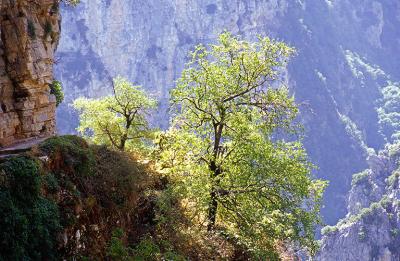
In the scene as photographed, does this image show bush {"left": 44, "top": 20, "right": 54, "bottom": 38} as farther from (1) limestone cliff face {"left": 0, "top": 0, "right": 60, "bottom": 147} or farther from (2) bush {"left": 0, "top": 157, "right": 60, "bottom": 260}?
(2) bush {"left": 0, "top": 157, "right": 60, "bottom": 260}

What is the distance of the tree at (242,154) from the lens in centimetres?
1717

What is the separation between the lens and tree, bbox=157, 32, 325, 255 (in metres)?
17.2

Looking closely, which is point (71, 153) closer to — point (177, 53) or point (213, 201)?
point (213, 201)

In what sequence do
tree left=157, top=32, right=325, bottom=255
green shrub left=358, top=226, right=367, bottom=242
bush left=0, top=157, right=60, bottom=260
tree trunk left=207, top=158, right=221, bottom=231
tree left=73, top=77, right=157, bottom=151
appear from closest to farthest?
1. bush left=0, top=157, right=60, bottom=260
2. tree left=157, top=32, right=325, bottom=255
3. tree trunk left=207, top=158, right=221, bottom=231
4. tree left=73, top=77, right=157, bottom=151
5. green shrub left=358, top=226, right=367, bottom=242

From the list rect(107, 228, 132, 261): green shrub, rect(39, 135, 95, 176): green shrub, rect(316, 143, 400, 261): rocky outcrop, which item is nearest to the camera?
rect(107, 228, 132, 261): green shrub

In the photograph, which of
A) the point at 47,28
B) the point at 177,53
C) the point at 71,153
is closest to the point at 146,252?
the point at 71,153

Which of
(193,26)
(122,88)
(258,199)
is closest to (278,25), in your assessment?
(193,26)

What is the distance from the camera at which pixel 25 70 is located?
860 inches

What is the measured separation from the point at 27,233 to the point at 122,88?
65.8 feet

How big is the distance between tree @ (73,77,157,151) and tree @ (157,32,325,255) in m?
8.91

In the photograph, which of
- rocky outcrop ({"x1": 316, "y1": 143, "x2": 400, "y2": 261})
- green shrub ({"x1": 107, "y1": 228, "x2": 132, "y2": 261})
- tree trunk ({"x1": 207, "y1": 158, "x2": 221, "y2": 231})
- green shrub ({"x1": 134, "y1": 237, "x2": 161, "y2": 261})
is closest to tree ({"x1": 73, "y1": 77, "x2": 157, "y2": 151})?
tree trunk ({"x1": 207, "y1": 158, "x2": 221, "y2": 231})

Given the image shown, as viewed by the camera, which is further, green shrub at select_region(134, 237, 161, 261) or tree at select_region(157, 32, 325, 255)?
tree at select_region(157, 32, 325, 255)

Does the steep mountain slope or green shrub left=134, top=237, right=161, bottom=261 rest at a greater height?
the steep mountain slope

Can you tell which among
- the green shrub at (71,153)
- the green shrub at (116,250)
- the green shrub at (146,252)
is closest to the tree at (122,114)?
the green shrub at (71,153)
